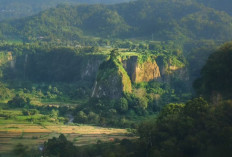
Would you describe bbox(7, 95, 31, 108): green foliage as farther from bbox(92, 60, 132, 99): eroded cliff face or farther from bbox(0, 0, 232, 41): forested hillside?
bbox(0, 0, 232, 41): forested hillside

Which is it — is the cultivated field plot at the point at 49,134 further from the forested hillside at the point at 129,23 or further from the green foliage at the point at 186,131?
the forested hillside at the point at 129,23

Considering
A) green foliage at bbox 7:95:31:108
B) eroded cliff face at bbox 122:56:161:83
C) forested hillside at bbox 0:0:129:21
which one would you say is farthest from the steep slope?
forested hillside at bbox 0:0:129:21

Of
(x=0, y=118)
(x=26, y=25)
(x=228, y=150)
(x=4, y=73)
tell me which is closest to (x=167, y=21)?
(x=26, y=25)

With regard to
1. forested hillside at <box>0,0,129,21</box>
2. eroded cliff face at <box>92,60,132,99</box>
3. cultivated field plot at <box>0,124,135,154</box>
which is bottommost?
cultivated field plot at <box>0,124,135,154</box>

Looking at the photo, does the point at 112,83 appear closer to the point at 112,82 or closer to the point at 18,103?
the point at 112,82

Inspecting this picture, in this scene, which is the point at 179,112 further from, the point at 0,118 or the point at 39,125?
the point at 0,118

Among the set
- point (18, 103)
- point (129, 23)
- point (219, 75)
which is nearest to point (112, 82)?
point (18, 103)

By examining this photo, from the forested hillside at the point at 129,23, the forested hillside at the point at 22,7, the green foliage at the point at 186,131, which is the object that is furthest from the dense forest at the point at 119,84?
the forested hillside at the point at 22,7
